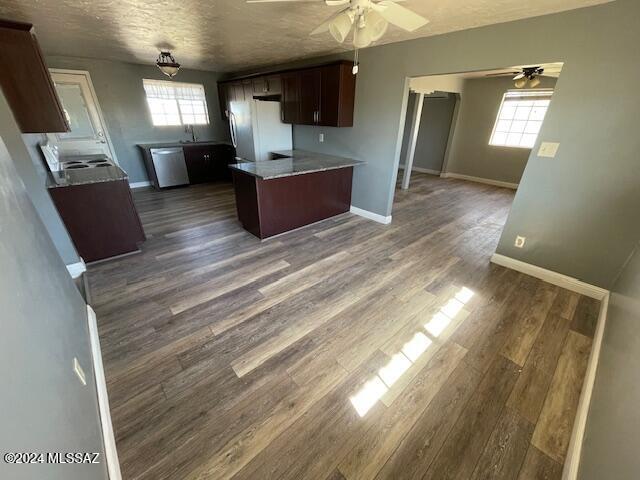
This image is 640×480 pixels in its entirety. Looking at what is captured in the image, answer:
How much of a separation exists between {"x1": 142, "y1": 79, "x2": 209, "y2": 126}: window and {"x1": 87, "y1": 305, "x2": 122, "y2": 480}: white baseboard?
5.02 meters

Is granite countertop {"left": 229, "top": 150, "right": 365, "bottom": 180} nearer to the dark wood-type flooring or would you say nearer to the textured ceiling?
the dark wood-type flooring

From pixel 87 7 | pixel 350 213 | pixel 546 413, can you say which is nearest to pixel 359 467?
pixel 546 413

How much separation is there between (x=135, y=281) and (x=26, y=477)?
2.24 meters

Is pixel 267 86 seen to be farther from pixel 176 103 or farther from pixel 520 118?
pixel 520 118

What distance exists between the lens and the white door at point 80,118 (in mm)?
4352

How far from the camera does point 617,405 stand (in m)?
1.04

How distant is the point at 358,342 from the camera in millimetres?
1894

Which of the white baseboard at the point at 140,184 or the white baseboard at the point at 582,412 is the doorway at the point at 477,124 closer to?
the white baseboard at the point at 582,412

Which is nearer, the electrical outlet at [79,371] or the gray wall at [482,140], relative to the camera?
the electrical outlet at [79,371]

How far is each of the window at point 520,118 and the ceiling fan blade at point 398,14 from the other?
5.62 meters

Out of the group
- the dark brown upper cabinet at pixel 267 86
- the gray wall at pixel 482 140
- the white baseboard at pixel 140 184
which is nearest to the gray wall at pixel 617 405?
the dark brown upper cabinet at pixel 267 86

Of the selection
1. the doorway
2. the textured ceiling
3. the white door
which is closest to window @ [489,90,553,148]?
the doorway

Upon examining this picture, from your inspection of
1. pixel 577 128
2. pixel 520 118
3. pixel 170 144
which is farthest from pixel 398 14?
pixel 520 118

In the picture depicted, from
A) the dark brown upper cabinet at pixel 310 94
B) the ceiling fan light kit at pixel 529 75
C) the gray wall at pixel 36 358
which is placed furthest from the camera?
the ceiling fan light kit at pixel 529 75
